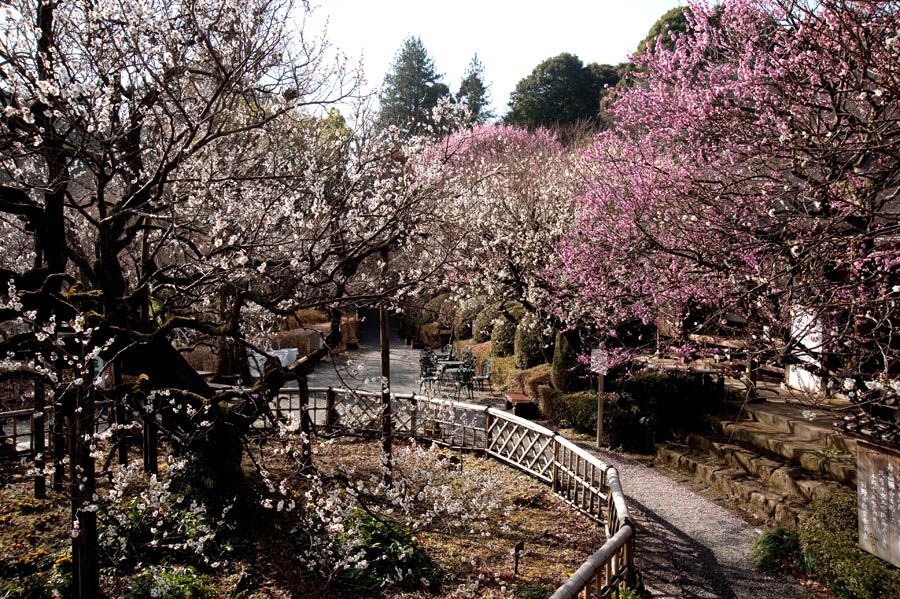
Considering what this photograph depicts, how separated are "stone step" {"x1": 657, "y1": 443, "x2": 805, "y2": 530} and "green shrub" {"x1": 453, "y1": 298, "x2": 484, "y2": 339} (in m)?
10.0

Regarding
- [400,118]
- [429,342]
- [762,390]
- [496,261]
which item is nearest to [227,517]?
[496,261]

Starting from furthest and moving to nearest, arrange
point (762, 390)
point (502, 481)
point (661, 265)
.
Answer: point (762, 390) < point (502, 481) < point (661, 265)

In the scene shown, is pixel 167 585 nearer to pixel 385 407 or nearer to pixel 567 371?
pixel 385 407

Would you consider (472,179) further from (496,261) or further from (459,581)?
(459,581)

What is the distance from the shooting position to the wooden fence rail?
479 centimetres

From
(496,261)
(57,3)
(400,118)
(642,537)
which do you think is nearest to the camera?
(57,3)

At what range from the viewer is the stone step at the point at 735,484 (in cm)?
756

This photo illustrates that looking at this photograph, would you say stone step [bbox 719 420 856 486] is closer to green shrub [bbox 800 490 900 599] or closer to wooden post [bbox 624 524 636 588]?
green shrub [bbox 800 490 900 599]

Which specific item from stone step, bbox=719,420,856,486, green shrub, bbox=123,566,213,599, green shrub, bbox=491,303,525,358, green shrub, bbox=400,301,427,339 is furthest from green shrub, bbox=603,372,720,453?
green shrub, bbox=400,301,427,339

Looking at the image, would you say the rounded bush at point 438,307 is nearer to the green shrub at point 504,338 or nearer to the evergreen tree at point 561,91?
the green shrub at point 504,338

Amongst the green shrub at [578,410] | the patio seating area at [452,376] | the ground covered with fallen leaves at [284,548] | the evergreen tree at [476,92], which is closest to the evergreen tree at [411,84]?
the evergreen tree at [476,92]

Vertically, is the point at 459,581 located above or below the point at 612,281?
below

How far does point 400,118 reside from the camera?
32062 millimetres

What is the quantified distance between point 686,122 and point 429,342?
17.1 metres
